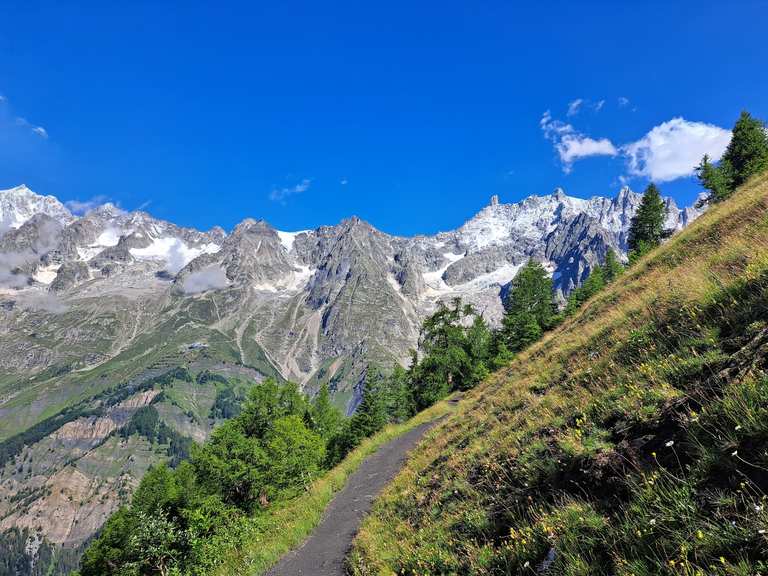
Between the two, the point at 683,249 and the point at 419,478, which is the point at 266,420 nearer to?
the point at 419,478

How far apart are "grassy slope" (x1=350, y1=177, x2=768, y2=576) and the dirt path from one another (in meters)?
1.33

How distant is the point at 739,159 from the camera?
58.8m

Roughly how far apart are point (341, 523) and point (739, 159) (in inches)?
2850

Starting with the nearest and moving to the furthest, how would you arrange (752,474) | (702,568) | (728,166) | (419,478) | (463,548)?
(702,568) → (752,474) → (463,548) → (419,478) → (728,166)

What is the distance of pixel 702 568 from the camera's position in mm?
4184

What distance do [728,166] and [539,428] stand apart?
68.3 metres

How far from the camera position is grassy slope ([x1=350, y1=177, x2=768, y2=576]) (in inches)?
183

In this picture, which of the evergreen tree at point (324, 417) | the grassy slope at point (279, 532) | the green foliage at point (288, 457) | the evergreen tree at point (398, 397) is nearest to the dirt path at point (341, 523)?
the grassy slope at point (279, 532)

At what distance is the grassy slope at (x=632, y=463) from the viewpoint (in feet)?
15.2

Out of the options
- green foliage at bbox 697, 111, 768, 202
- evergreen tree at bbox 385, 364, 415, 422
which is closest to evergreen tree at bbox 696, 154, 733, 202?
green foliage at bbox 697, 111, 768, 202

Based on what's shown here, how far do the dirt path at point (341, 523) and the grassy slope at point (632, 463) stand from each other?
1.33m

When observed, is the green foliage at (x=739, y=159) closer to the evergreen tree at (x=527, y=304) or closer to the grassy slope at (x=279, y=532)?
the evergreen tree at (x=527, y=304)

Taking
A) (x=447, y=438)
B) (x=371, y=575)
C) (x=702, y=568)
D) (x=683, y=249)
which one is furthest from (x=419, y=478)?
(x=683, y=249)

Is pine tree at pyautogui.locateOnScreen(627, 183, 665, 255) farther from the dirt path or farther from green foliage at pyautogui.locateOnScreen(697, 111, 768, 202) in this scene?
the dirt path
